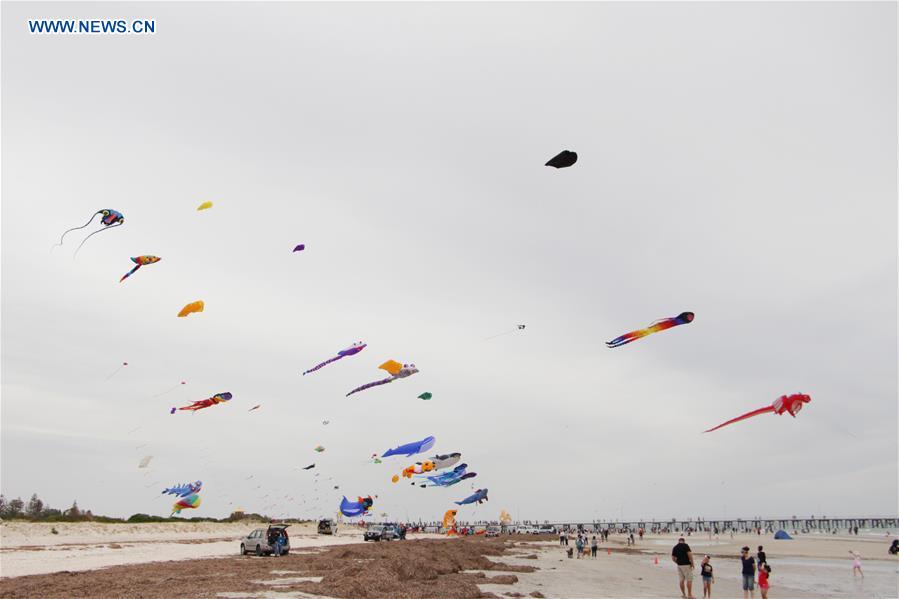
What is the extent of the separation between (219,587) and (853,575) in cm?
4152

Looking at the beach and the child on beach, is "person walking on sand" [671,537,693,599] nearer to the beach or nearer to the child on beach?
the beach

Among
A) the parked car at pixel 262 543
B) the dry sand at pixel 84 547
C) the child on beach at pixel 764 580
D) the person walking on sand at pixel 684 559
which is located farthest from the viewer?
the parked car at pixel 262 543

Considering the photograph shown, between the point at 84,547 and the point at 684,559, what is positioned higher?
the point at 684,559

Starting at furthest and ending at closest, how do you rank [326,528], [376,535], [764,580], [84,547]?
[326,528]
[376,535]
[84,547]
[764,580]

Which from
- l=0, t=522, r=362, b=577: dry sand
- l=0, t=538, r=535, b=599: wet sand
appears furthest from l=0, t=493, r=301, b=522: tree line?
l=0, t=538, r=535, b=599: wet sand

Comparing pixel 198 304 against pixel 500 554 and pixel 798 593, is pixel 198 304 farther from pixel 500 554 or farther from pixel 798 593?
pixel 798 593

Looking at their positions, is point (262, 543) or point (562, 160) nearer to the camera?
point (562, 160)

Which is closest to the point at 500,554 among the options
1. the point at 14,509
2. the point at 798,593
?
the point at 798,593

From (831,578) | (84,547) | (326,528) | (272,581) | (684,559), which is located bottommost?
(326,528)

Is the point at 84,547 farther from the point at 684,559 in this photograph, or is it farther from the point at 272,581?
the point at 684,559

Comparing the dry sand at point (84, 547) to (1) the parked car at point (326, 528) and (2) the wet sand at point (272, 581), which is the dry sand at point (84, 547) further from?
(1) the parked car at point (326, 528)

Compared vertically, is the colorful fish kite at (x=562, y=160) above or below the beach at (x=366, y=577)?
above

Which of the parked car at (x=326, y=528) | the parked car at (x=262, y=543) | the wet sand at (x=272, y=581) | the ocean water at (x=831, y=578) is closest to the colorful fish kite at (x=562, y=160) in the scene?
the wet sand at (x=272, y=581)

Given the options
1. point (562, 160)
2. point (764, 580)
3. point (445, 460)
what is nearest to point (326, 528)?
point (445, 460)
